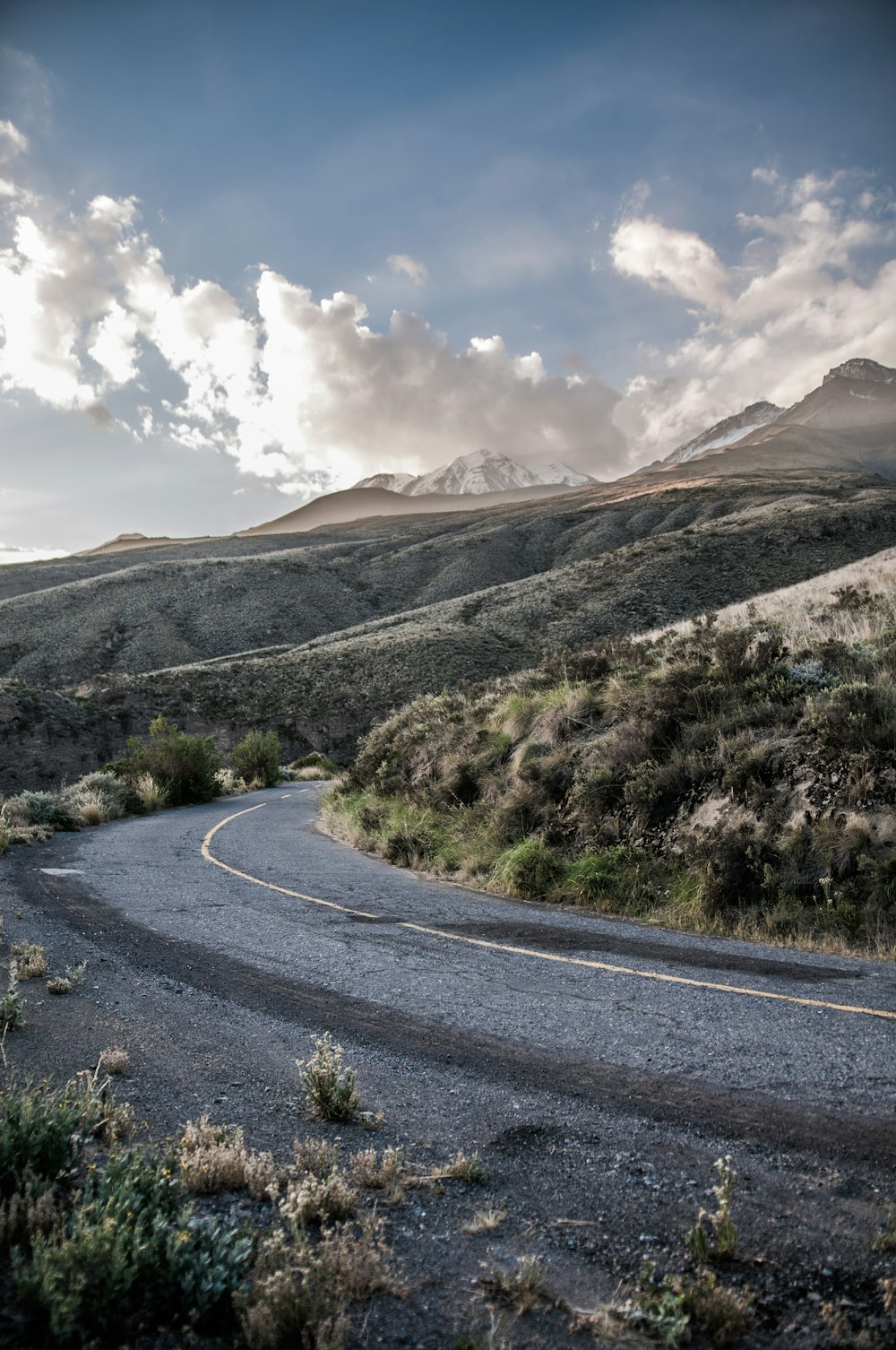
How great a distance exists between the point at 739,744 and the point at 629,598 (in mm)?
47623

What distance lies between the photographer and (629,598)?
2210 inches

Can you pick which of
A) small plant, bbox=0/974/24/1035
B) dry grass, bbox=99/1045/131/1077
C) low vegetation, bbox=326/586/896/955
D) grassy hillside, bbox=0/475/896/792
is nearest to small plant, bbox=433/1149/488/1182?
dry grass, bbox=99/1045/131/1077

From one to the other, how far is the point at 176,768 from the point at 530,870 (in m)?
16.9

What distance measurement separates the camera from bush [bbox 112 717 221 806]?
23666 mm

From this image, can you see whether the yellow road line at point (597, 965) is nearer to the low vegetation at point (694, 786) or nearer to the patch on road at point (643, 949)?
the patch on road at point (643, 949)

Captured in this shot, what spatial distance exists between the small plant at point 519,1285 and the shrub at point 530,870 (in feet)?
23.8

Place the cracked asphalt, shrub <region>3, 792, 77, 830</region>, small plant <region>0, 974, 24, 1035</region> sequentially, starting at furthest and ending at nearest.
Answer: shrub <region>3, 792, 77, 830</region> < small plant <region>0, 974, 24, 1035</region> < the cracked asphalt

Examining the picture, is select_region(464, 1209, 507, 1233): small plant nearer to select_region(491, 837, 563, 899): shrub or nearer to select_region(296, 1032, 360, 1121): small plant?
select_region(296, 1032, 360, 1121): small plant

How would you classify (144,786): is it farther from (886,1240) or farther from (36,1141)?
(886,1240)

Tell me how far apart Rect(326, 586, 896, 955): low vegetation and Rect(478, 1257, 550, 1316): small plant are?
17.9ft

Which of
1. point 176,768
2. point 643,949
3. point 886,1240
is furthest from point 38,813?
point 886,1240

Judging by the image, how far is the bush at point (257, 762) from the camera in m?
32.2

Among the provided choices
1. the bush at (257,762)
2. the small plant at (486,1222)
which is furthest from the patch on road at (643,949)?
the bush at (257,762)

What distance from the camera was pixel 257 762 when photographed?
106 ft
